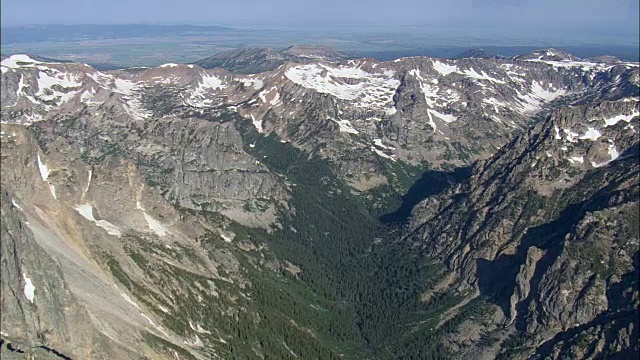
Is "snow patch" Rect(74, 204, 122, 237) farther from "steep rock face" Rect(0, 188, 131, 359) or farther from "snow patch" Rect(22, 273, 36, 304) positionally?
"snow patch" Rect(22, 273, 36, 304)

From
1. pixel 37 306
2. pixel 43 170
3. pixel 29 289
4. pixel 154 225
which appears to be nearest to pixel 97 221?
pixel 43 170

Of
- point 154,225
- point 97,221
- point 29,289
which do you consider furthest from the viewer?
point 154,225

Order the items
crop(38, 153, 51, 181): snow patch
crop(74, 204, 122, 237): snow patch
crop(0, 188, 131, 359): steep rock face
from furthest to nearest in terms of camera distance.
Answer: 1. crop(74, 204, 122, 237): snow patch
2. crop(38, 153, 51, 181): snow patch
3. crop(0, 188, 131, 359): steep rock face

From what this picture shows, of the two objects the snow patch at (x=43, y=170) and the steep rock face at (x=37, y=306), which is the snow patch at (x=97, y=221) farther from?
the steep rock face at (x=37, y=306)

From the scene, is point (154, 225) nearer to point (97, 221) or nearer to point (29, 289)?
point (97, 221)

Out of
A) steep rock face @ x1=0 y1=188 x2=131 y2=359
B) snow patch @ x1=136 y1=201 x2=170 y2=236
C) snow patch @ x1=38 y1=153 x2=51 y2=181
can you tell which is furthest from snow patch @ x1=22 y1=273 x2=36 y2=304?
snow patch @ x1=136 y1=201 x2=170 y2=236

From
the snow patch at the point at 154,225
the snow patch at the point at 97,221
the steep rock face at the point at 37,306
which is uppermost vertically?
the steep rock face at the point at 37,306

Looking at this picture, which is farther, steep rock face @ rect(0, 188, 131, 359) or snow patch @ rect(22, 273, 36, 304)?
snow patch @ rect(22, 273, 36, 304)

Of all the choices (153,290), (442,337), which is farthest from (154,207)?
(442,337)

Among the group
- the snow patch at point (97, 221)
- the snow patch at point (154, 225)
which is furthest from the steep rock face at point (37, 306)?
the snow patch at point (154, 225)

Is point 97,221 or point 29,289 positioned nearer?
point 29,289

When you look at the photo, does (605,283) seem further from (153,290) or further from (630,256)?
(153,290)
